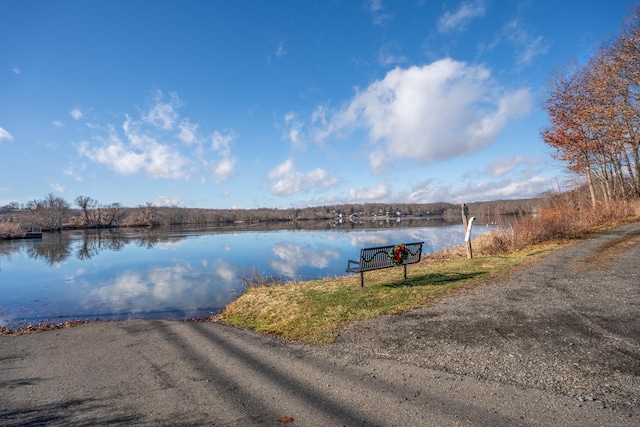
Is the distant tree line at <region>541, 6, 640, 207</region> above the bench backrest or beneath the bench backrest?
above

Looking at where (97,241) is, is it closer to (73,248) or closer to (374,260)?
(73,248)

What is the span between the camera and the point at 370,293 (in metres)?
9.30

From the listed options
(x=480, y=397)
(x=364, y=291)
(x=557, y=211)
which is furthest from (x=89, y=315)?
(x=557, y=211)

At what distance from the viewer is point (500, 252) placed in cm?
1667

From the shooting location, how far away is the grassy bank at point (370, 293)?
7.42 metres

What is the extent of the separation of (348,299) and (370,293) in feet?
2.78

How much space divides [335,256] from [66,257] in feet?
91.2

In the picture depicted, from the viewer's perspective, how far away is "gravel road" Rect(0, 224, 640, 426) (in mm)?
3598

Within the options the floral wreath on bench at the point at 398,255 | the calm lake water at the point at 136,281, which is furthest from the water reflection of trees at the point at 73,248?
the floral wreath on bench at the point at 398,255

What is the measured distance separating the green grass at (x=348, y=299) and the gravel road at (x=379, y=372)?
52 centimetres

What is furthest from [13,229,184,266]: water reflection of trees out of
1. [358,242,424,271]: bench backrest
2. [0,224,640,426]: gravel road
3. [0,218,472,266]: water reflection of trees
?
[358,242,424,271]: bench backrest

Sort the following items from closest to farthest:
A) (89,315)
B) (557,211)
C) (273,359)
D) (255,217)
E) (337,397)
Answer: (337,397)
(273,359)
(89,315)
(557,211)
(255,217)

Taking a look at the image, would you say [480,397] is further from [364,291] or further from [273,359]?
[364,291]

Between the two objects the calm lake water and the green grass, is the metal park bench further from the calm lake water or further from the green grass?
the calm lake water
